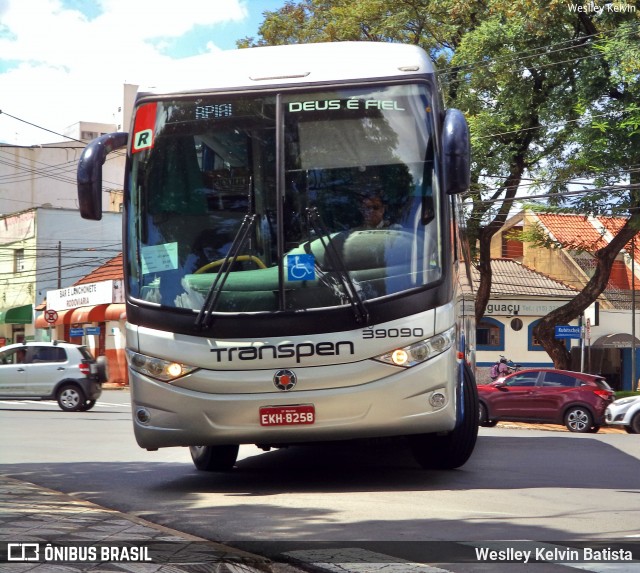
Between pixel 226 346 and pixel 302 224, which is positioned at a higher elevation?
pixel 302 224

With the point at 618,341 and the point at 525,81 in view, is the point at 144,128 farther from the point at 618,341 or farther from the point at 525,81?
the point at 618,341

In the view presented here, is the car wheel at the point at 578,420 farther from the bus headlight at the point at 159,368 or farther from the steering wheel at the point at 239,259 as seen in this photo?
the bus headlight at the point at 159,368

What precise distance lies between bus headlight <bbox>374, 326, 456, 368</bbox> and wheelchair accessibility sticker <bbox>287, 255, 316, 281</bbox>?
2.86 feet

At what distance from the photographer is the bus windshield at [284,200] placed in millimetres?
8836

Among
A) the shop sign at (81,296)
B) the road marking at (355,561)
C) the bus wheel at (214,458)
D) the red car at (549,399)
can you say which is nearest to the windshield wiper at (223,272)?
the bus wheel at (214,458)

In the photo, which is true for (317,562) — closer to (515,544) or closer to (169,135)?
(515,544)

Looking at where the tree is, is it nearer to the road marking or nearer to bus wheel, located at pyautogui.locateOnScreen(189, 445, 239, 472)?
bus wheel, located at pyautogui.locateOnScreen(189, 445, 239, 472)

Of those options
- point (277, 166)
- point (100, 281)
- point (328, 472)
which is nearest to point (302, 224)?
point (277, 166)

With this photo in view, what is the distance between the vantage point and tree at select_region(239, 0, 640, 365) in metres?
23.6

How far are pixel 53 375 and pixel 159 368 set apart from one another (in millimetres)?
18575

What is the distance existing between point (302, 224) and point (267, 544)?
3173mm

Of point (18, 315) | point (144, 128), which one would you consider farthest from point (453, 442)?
point (18, 315)

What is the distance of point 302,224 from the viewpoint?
8.94 m

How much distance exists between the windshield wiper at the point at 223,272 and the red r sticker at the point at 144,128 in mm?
1146
